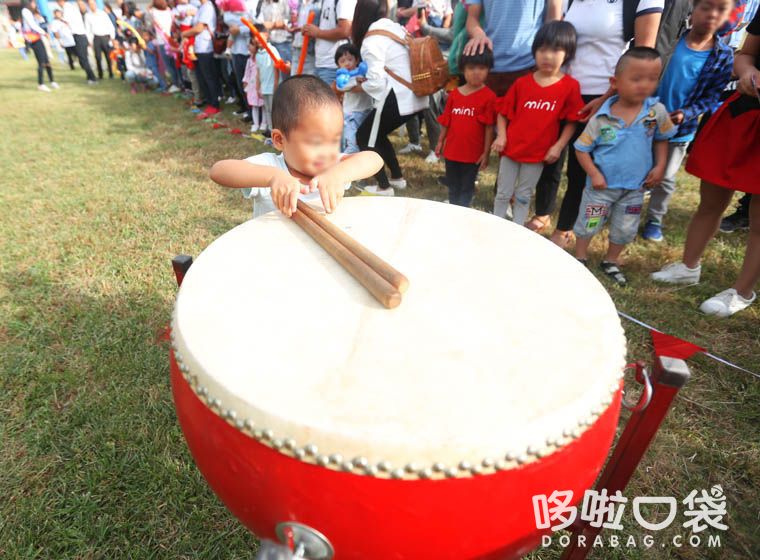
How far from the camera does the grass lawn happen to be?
1.35 m

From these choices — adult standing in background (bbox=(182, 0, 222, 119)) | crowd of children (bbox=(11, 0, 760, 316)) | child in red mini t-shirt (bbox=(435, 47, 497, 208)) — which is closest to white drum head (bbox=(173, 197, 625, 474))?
crowd of children (bbox=(11, 0, 760, 316))

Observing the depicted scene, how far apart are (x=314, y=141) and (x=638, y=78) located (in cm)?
171

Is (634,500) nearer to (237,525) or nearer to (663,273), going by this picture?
(237,525)

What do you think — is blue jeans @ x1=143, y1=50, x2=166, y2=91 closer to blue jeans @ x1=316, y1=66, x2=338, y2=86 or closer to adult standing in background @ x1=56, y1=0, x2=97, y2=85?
adult standing in background @ x1=56, y1=0, x2=97, y2=85

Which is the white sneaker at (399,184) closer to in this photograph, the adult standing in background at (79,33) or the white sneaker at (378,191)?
the white sneaker at (378,191)

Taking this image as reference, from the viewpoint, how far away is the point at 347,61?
360 centimetres

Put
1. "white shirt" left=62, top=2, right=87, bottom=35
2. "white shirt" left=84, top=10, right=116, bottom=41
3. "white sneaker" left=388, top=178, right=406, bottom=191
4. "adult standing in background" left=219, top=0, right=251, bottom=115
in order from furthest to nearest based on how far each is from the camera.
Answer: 1. "white shirt" left=84, top=10, right=116, bottom=41
2. "white shirt" left=62, top=2, right=87, bottom=35
3. "adult standing in background" left=219, top=0, right=251, bottom=115
4. "white sneaker" left=388, top=178, right=406, bottom=191

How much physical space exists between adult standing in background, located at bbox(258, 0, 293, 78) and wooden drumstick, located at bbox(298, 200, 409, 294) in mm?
4133

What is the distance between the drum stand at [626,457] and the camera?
75cm

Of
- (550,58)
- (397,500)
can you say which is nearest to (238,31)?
(550,58)

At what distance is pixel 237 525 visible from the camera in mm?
1360

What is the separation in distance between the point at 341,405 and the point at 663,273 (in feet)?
8.28

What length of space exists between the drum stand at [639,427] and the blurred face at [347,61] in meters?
3.38

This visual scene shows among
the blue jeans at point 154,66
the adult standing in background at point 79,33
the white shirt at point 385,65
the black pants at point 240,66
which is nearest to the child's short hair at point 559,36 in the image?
the white shirt at point 385,65
